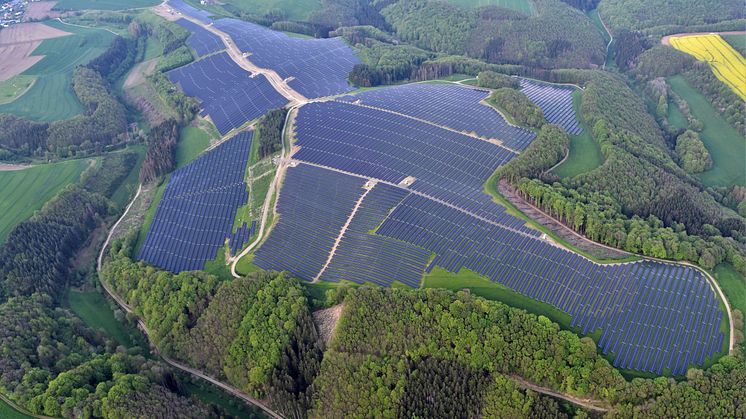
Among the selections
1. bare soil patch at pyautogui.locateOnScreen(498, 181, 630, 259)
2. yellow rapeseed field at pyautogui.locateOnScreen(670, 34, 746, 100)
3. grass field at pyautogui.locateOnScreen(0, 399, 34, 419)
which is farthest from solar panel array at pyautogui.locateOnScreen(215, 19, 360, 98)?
yellow rapeseed field at pyautogui.locateOnScreen(670, 34, 746, 100)

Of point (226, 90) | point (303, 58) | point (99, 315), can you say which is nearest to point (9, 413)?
point (99, 315)

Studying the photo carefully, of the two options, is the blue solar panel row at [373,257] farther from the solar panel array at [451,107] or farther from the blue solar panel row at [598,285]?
the solar panel array at [451,107]

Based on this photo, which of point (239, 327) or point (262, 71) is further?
point (262, 71)

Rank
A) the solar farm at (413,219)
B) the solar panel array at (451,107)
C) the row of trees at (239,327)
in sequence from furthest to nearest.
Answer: the solar panel array at (451,107)
the solar farm at (413,219)
the row of trees at (239,327)

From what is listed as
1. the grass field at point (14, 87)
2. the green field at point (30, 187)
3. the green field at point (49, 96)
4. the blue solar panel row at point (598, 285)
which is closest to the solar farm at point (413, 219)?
the blue solar panel row at point (598, 285)

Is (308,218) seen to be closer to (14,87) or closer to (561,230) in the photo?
(561,230)

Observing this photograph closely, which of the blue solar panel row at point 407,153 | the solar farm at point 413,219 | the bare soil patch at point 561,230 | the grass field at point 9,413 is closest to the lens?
the grass field at point 9,413
